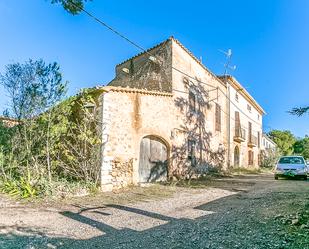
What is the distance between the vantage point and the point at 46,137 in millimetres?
10172

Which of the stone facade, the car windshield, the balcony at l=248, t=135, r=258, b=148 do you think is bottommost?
the car windshield

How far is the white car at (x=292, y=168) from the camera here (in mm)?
15523

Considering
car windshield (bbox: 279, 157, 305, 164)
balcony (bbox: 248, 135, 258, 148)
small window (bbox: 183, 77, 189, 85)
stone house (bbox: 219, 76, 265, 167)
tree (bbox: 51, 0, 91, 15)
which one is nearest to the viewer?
tree (bbox: 51, 0, 91, 15)

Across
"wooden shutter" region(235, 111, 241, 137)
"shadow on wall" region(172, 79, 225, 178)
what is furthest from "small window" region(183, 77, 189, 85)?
"wooden shutter" region(235, 111, 241, 137)

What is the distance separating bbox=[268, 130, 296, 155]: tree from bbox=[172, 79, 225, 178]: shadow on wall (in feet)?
101

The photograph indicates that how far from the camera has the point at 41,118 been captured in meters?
10.1

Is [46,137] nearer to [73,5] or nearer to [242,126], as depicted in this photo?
[73,5]

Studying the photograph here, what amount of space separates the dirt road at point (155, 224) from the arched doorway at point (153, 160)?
11.3 feet

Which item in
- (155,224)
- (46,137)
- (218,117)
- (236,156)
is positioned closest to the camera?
(155,224)

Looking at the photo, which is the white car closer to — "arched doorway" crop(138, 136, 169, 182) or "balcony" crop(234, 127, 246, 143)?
"balcony" crop(234, 127, 246, 143)

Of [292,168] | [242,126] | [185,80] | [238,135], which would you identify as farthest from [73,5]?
[242,126]

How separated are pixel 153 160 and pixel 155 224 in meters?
6.82

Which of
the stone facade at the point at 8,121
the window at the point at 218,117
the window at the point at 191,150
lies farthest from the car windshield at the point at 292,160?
the stone facade at the point at 8,121

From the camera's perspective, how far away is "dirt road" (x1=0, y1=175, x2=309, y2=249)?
4.56 metres
